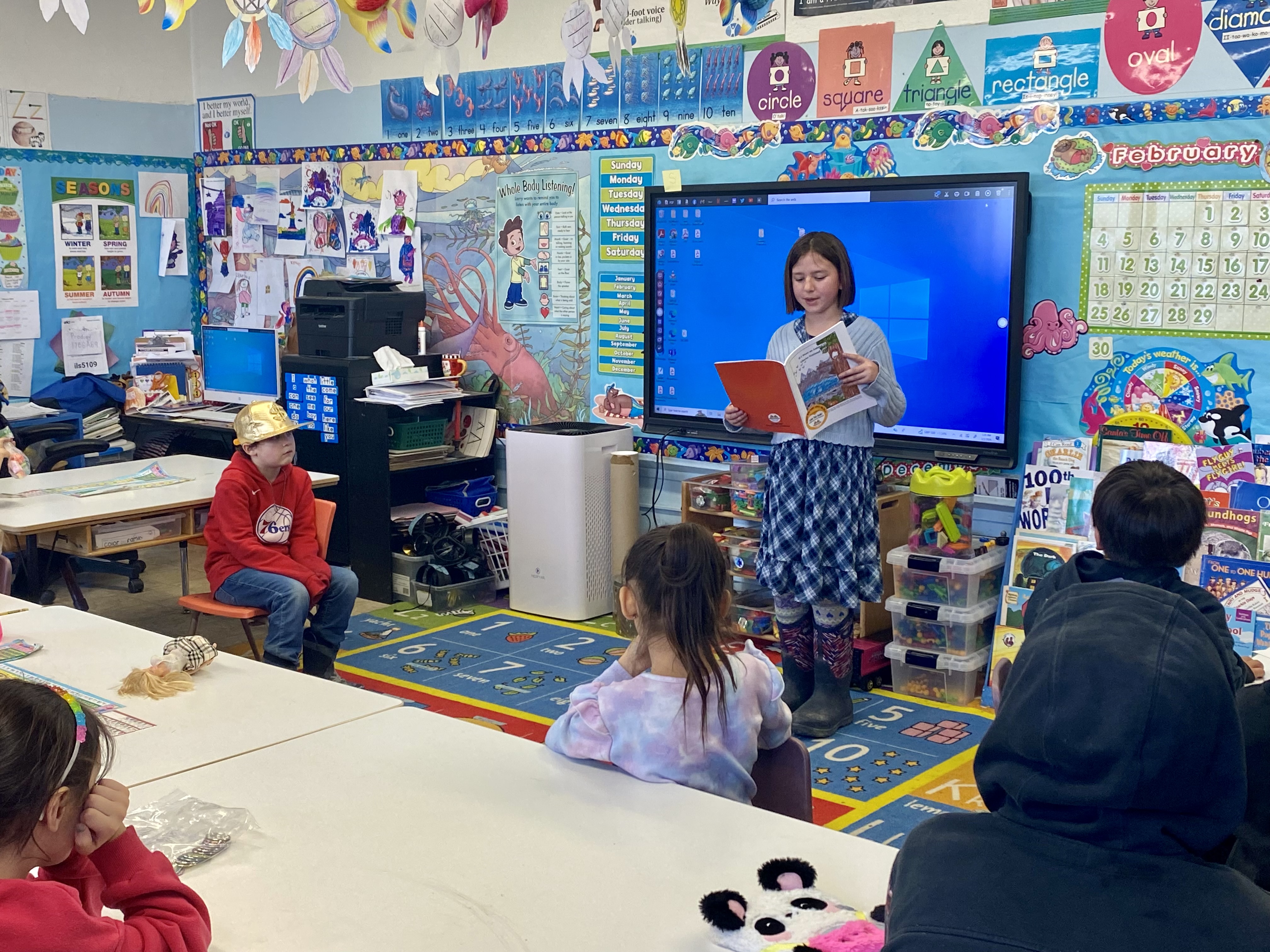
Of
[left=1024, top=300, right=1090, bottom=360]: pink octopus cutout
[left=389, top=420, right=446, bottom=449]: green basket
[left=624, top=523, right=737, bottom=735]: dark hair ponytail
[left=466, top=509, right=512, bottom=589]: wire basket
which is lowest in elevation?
[left=466, top=509, right=512, bottom=589]: wire basket

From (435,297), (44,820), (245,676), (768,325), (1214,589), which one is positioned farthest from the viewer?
(435,297)

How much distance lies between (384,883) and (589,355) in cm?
395

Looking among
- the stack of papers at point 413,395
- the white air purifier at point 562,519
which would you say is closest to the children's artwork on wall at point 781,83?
the white air purifier at point 562,519

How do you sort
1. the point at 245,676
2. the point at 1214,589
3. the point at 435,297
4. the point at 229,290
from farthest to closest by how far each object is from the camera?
the point at 229,290
the point at 435,297
the point at 1214,589
the point at 245,676

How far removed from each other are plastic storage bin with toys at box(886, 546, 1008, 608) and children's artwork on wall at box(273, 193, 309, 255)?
11.5 ft

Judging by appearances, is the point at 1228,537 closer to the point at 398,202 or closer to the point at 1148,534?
the point at 1148,534

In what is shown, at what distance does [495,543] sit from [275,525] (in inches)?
60.6

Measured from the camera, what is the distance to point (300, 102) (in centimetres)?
624

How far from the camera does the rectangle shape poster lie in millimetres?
5410

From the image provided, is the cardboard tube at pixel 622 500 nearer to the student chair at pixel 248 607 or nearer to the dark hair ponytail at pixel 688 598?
the student chair at pixel 248 607

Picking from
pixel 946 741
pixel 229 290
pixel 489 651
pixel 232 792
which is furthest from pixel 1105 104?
pixel 229 290

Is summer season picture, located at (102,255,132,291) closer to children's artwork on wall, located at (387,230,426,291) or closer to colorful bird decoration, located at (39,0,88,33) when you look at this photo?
children's artwork on wall, located at (387,230,426,291)

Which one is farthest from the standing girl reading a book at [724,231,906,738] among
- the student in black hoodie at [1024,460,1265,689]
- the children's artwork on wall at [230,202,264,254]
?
the children's artwork on wall at [230,202,264,254]

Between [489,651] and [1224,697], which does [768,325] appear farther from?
[1224,697]
